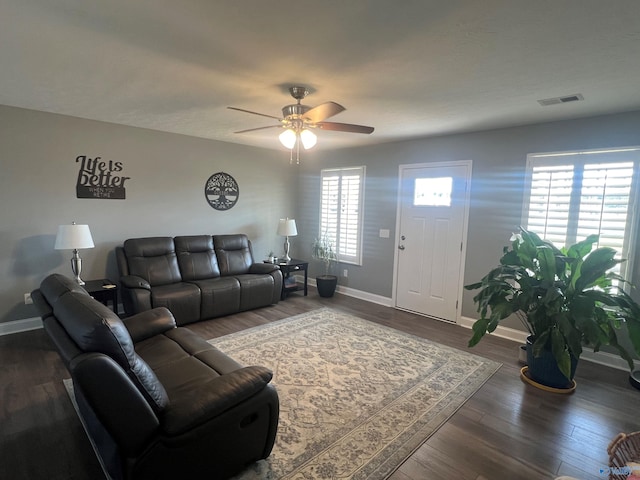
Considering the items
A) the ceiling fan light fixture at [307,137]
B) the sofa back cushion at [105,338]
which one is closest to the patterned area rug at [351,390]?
the sofa back cushion at [105,338]

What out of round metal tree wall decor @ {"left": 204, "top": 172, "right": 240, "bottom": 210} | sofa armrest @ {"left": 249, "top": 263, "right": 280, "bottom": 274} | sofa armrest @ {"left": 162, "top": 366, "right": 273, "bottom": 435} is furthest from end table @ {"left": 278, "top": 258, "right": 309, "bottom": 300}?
sofa armrest @ {"left": 162, "top": 366, "right": 273, "bottom": 435}

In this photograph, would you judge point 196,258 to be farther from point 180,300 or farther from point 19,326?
point 19,326

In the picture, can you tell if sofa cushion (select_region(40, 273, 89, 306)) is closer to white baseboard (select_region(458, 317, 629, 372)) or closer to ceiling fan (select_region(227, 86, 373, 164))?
ceiling fan (select_region(227, 86, 373, 164))

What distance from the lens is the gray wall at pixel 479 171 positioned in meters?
3.40

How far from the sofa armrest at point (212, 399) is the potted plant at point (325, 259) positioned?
3681 mm

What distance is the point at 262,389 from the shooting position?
1.82 meters

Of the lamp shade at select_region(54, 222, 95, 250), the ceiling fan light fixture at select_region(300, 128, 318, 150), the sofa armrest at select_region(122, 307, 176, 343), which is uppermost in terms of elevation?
the ceiling fan light fixture at select_region(300, 128, 318, 150)

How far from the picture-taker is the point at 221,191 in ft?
17.7

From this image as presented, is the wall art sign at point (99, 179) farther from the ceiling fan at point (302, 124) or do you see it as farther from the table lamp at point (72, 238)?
the ceiling fan at point (302, 124)

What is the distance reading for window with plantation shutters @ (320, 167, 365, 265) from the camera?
555cm

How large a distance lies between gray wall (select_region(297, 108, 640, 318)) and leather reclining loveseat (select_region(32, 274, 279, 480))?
3425 millimetres

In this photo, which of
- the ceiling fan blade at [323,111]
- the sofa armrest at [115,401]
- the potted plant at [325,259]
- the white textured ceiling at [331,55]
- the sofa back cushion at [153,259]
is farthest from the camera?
the potted plant at [325,259]

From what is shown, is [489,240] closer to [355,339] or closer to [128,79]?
[355,339]

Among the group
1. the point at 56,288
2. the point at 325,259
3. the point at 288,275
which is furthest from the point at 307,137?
the point at 325,259
